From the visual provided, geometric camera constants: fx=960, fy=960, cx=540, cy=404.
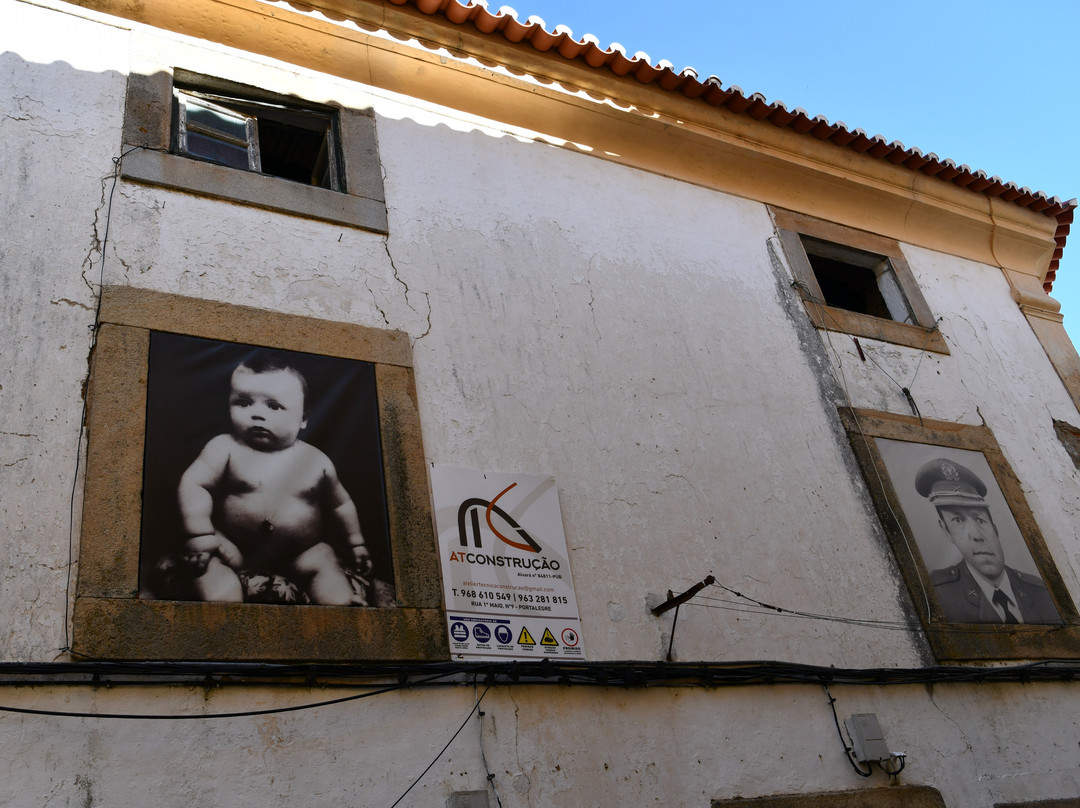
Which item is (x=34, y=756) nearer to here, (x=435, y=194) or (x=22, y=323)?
(x=22, y=323)

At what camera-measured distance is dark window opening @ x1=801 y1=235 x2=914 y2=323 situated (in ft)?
23.4

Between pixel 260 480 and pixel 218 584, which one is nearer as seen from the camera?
pixel 218 584

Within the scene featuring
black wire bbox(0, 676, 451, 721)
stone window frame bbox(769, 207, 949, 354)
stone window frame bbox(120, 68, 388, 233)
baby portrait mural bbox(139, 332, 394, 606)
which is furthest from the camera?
stone window frame bbox(769, 207, 949, 354)

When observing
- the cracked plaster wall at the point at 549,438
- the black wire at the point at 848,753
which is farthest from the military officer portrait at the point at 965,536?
the black wire at the point at 848,753

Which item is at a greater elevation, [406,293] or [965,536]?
[406,293]

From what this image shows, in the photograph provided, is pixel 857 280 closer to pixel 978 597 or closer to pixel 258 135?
pixel 978 597

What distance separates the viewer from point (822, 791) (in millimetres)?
4336

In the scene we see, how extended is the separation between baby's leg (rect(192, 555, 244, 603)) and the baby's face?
1.87 feet

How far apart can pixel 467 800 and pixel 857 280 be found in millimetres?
5399

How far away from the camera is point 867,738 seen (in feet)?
14.9

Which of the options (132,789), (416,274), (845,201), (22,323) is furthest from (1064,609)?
(22,323)

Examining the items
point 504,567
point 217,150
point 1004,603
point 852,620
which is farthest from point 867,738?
point 217,150

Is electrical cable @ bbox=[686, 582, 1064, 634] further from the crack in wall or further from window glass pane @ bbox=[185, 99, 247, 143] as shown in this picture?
window glass pane @ bbox=[185, 99, 247, 143]

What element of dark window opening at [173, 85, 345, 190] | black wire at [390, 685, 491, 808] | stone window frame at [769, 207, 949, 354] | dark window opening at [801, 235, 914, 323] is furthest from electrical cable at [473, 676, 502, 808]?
dark window opening at [801, 235, 914, 323]
